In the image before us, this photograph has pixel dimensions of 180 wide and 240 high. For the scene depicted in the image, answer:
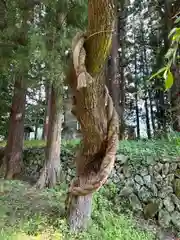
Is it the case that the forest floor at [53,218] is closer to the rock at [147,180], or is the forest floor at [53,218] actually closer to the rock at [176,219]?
the rock at [176,219]

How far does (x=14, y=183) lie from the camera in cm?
557

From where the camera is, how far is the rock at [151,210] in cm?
460

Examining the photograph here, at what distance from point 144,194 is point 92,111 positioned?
2.83 metres

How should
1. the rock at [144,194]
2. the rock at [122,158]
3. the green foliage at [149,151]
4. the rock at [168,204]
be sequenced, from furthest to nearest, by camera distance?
the rock at [122,158]
the green foliage at [149,151]
the rock at [144,194]
the rock at [168,204]

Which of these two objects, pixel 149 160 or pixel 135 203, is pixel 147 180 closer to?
pixel 149 160

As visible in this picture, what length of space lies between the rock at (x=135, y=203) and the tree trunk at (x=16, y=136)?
9.57 feet

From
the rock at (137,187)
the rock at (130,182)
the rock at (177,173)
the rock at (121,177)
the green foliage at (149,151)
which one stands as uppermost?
the green foliage at (149,151)

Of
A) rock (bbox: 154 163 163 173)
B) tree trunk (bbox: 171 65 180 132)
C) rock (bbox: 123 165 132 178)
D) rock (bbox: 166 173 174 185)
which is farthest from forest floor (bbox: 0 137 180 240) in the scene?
tree trunk (bbox: 171 65 180 132)

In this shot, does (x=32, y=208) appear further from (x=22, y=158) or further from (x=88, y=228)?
(x=22, y=158)

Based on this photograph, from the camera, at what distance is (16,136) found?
6.50m

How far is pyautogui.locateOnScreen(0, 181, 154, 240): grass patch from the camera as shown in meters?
3.20

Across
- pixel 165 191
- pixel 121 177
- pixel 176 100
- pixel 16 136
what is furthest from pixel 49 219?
pixel 176 100

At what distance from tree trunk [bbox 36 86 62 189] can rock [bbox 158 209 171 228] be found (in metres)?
2.19

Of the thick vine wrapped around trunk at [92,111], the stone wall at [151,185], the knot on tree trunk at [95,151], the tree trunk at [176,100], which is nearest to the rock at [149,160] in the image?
the stone wall at [151,185]
